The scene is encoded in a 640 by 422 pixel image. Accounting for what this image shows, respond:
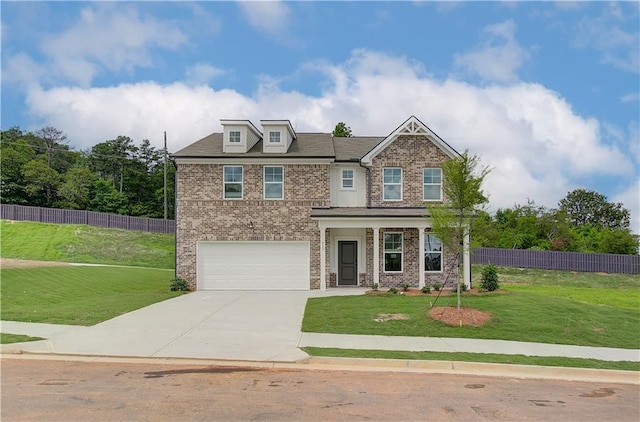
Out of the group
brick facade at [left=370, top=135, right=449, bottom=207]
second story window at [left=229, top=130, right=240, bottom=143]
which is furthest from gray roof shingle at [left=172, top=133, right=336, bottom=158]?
brick facade at [left=370, top=135, right=449, bottom=207]

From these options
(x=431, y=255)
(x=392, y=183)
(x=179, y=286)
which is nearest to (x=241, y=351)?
(x=179, y=286)

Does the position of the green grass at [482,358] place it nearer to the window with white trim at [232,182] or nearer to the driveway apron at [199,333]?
the driveway apron at [199,333]

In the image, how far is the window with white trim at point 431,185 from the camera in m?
23.1

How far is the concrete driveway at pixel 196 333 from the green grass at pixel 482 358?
843mm

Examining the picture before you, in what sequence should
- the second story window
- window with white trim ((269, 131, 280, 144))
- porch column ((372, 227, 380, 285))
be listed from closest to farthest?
porch column ((372, 227, 380, 285))
the second story window
window with white trim ((269, 131, 280, 144))

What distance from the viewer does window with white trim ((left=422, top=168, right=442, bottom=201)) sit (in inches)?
910

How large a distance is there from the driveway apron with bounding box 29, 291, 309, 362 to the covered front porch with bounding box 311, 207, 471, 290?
4.97 meters

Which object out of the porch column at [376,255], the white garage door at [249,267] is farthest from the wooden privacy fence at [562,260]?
the white garage door at [249,267]

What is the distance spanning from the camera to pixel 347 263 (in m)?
23.2

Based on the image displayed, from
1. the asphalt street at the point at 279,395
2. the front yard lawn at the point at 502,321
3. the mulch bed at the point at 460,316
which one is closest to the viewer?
the asphalt street at the point at 279,395

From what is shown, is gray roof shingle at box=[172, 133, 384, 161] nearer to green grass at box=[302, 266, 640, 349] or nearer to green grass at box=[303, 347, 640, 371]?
green grass at box=[302, 266, 640, 349]

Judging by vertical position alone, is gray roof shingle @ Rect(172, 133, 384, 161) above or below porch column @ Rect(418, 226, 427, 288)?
above

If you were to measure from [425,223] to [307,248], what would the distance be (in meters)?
5.36

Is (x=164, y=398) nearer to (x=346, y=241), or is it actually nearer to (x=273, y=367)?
(x=273, y=367)
